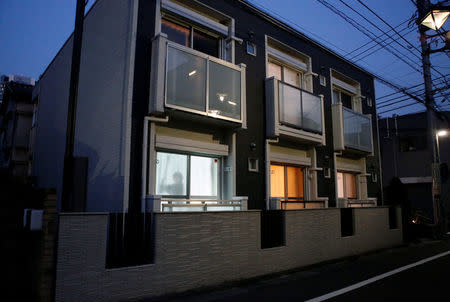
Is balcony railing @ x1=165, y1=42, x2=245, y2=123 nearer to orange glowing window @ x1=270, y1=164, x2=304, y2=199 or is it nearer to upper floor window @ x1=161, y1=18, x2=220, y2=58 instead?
upper floor window @ x1=161, y1=18, x2=220, y2=58

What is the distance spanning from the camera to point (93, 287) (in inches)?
191

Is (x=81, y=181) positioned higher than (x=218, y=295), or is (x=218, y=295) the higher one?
(x=81, y=181)

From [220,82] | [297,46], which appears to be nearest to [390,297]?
[220,82]

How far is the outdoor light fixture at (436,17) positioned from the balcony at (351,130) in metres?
5.92

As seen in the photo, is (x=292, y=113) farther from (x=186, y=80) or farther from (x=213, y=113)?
(x=186, y=80)

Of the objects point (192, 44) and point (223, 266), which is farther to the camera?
point (192, 44)

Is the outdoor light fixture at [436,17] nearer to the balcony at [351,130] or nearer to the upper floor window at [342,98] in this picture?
the balcony at [351,130]

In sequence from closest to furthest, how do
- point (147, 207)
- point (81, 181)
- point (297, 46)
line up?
point (81, 181)
point (147, 207)
point (297, 46)

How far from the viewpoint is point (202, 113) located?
7.89 metres

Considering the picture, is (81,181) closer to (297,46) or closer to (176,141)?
(176,141)

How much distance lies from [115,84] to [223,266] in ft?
17.6

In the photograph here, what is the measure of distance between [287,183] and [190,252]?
600 cm

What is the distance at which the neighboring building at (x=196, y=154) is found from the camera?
18.3 ft

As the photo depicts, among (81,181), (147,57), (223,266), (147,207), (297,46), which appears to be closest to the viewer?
(81,181)
